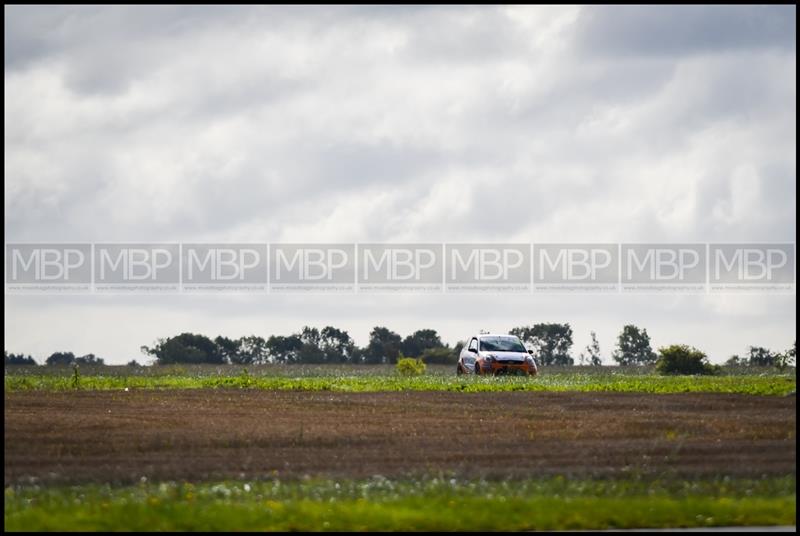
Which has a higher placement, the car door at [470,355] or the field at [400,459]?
the car door at [470,355]

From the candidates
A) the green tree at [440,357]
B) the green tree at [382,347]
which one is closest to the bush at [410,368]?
the green tree at [440,357]

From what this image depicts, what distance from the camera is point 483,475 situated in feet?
66.3

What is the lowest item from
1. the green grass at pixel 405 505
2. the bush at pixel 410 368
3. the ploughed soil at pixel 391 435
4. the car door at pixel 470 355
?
the green grass at pixel 405 505

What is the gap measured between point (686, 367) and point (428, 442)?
3174 cm

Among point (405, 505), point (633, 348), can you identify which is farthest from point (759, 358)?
point (405, 505)

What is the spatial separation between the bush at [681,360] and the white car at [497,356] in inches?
359

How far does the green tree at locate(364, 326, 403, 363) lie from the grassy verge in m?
55.8

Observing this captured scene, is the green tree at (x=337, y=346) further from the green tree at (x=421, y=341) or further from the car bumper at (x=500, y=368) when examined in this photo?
the car bumper at (x=500, y=368)

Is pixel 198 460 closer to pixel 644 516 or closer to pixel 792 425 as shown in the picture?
pixel 644 516

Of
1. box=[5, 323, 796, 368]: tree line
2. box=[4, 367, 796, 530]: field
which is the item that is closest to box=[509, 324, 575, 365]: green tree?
box=[5, 323, 796, 368]: tree line

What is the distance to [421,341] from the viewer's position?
105250 mm

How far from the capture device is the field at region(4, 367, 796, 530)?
16.6 metres

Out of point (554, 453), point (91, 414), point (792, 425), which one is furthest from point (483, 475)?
point (91, 414)

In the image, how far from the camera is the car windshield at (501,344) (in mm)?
47434
